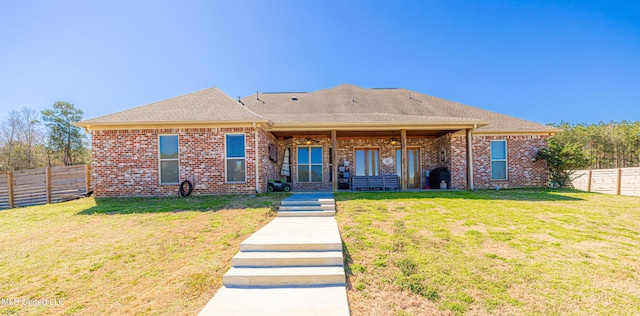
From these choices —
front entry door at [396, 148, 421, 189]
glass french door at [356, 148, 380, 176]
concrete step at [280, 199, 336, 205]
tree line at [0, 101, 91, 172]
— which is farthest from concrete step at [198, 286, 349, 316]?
tree line at [0, 101, 91, 172]

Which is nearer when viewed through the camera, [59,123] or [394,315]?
[394,315]

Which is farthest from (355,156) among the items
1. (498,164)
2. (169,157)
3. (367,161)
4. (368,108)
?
(169,157)

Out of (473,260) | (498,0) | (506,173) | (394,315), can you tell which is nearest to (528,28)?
(498,0)

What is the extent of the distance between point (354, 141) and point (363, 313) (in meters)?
10.0

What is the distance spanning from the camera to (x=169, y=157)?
9.22 m

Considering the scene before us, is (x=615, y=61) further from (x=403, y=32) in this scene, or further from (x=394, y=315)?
(x=394, y=315)

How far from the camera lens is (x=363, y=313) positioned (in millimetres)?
2775

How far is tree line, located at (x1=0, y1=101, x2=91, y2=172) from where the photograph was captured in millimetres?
20266

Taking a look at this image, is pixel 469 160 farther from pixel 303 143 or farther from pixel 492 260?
pixel 492 260

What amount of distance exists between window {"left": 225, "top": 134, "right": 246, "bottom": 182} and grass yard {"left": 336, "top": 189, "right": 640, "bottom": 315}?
433 cm

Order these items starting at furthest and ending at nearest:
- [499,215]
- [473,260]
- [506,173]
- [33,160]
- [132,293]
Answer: [33,160] → [506,173] → [499,215] → [473,260] → [132,293]

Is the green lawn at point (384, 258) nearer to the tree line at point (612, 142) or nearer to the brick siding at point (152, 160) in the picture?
the brick siding at point (152, 160)

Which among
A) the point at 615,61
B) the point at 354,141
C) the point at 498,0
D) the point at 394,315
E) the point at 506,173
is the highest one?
the point at 498,0

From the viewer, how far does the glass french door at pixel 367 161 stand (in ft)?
40.8
